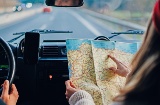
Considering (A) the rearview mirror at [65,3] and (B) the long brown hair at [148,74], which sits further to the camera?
(A) the rearview mirror at [65,3]

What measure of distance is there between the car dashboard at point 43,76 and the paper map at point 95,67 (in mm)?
990

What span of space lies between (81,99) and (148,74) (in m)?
0.84

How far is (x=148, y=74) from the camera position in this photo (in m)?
1.50

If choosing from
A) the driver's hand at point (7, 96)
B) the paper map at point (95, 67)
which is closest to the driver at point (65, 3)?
the paper map at point (95, 67)

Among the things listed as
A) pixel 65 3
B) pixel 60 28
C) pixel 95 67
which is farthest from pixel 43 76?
pixel 60 28

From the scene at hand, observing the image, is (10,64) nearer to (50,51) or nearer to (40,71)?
(40,71)

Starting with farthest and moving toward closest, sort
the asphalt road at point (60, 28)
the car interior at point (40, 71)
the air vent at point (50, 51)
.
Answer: the asphalt road at point (60, 28) < the air vent at point (50, 51) < the car interior at point (40, 71)

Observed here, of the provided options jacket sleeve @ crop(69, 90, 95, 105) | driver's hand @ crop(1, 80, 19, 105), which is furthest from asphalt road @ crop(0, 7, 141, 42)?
jacket sleeve @ crop(69, 90, 95, 105)

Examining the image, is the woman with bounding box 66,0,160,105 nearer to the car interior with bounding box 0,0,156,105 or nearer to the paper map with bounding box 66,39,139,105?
the paper map with bounding box 66,39,139,105

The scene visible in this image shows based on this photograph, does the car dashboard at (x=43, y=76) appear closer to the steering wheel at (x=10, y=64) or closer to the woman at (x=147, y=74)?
the steering wheel at (x=10, y=64)

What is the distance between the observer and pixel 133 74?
1.58 meters

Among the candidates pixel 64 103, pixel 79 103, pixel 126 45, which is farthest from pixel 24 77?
pixel 79 103

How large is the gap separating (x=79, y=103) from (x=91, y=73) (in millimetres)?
486

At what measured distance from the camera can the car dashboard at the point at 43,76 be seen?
3678 mm
